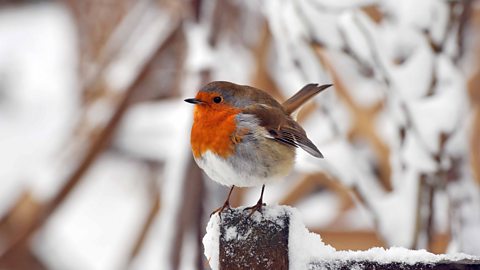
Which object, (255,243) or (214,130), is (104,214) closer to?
(214,130)

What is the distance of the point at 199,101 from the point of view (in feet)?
6.41

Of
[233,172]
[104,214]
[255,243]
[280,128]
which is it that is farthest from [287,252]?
[104,214]

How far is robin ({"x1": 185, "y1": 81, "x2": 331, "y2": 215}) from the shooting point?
184 cm

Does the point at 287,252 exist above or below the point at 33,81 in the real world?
below

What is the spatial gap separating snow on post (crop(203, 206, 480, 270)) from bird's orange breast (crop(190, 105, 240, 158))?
653 millimetres

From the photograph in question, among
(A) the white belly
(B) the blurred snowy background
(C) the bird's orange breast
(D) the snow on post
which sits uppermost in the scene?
(B) the blurred snowy background

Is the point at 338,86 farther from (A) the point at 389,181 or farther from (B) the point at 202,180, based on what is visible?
(B) the point at 202,180

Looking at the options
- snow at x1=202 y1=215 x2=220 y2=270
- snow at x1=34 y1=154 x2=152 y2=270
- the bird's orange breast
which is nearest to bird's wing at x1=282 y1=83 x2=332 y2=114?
the bird's orange breast

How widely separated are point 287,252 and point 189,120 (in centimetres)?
217

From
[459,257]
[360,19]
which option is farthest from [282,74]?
[459,257]

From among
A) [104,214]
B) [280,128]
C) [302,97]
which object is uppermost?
[104,214]

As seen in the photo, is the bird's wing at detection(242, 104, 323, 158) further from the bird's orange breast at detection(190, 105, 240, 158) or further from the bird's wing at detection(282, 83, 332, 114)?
the bird's wing at detection(282, 83, 332, 114)

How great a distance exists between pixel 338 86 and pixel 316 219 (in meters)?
1.11

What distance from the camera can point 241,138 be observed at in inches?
73.2
